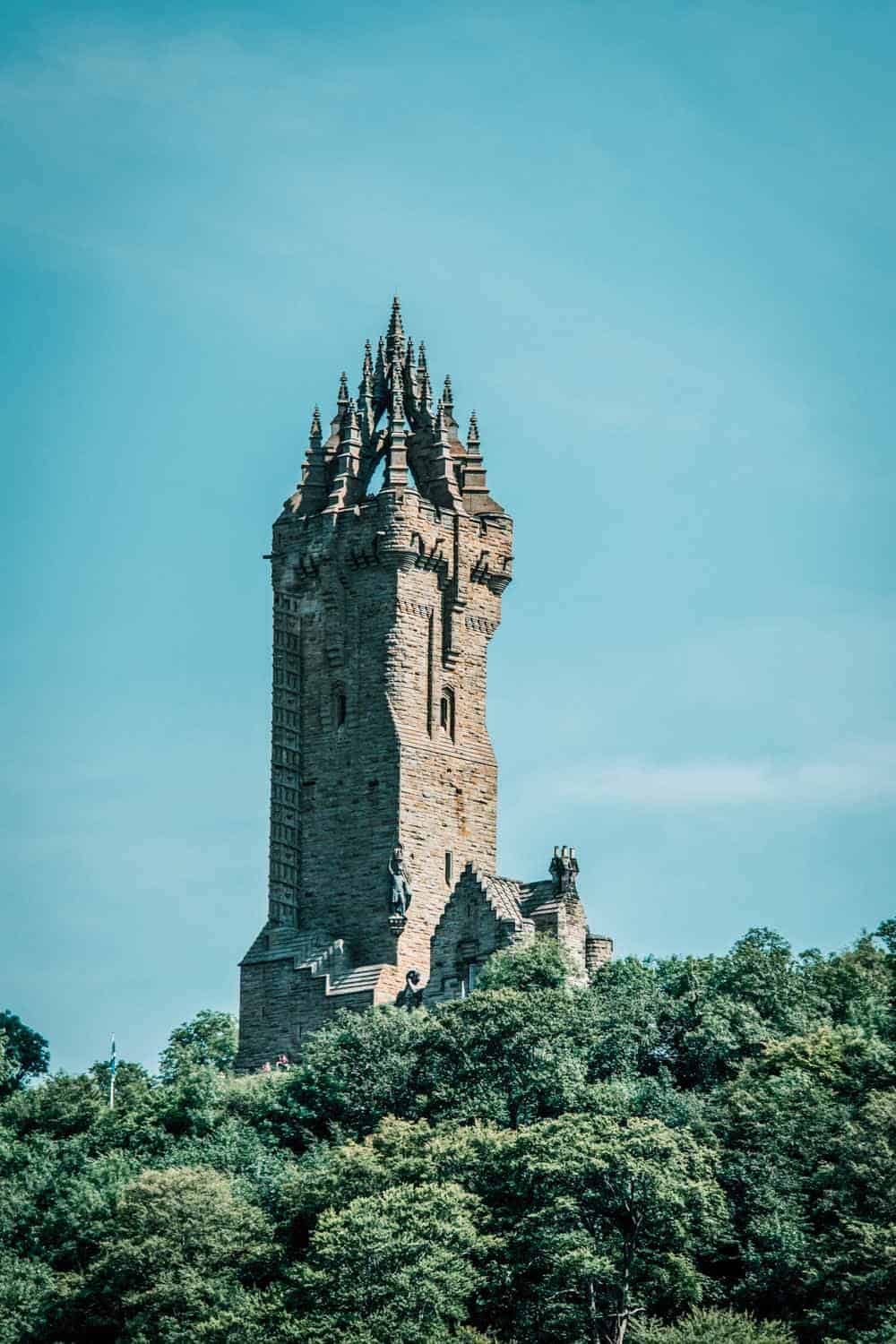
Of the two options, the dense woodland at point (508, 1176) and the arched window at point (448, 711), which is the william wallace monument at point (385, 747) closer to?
the arched window at point (448, 711)

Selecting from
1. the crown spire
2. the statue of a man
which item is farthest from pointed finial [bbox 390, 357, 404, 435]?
the statue of a man

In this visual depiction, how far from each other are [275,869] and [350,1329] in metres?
29.8

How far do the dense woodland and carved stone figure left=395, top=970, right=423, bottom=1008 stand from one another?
4.06 meters

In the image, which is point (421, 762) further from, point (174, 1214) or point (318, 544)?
point (174, 1214)

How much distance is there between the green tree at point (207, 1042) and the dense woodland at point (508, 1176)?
37.9 feet

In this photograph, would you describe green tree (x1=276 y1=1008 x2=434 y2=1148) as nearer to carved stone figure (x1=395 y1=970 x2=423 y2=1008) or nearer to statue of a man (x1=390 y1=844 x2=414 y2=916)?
carved stone figure (x1=395 y1=970 x2=423 y2=1008)

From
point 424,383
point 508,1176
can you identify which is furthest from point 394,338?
point 508,1176

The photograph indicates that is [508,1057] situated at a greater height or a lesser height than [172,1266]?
greater

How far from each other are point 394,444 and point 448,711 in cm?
760

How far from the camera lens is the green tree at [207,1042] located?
123 meters

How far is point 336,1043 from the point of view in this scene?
108 m

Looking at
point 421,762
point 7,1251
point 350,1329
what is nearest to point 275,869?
point 421,762

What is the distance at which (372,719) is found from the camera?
11856 centimetres

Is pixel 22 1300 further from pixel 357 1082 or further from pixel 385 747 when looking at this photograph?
pixel 385 747
